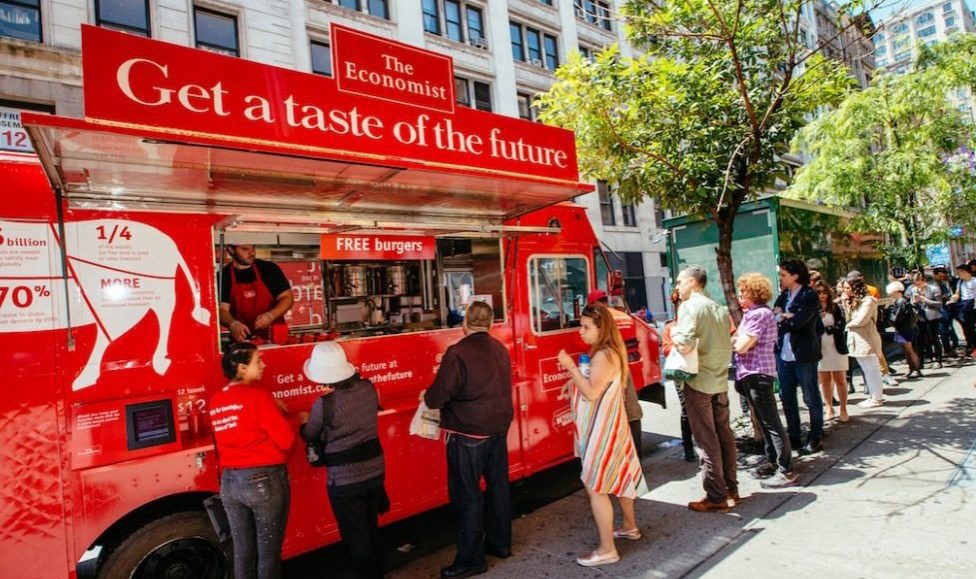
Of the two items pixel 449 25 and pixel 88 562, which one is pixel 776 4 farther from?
pixel 449 25

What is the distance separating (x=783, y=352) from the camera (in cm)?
597

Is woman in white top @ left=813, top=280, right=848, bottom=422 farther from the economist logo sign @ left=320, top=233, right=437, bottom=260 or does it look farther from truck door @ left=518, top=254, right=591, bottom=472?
the economist logo sign @ left=320, top=233, right=437, bottom=260

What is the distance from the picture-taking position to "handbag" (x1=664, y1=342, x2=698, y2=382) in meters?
4.49

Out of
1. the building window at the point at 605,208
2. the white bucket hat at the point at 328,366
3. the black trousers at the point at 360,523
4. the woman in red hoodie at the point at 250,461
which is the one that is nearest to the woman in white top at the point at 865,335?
the black trousers at the point at 360,523

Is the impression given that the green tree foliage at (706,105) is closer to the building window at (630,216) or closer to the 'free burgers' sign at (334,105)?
the 'free burgers' sign at (334,105)

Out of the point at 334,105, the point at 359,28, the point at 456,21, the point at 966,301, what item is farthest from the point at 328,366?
the point at 456,21

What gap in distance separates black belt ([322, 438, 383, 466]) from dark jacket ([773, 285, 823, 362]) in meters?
4.30

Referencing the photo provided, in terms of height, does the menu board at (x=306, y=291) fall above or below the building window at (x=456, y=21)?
below

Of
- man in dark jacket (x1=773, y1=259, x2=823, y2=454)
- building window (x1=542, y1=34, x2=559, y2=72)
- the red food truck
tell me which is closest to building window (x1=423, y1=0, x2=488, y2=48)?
building window (x1=542, y1=34, x2=559, y2=72)

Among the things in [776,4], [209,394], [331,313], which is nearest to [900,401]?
[776,4]

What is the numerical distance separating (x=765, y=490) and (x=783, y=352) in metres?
1.66

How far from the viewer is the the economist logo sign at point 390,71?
349 cm

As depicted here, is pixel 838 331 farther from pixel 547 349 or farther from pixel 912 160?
pixel 912 160

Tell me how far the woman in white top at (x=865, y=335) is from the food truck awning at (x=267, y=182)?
5.24 meters
